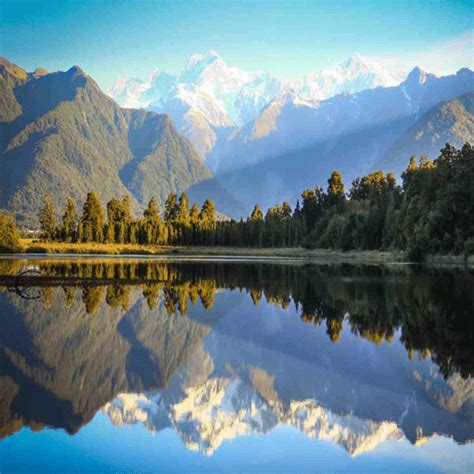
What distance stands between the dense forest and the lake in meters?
53.1

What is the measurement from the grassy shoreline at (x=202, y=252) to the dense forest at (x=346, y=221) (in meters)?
2.56

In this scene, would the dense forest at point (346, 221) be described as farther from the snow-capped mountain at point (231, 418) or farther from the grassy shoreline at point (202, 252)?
the snow-capped mountain at point (231, 418)

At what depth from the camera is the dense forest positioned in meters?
78.8

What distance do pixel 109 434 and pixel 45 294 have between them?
23.5m

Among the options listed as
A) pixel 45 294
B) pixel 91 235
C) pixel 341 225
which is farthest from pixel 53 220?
pixel 45 294

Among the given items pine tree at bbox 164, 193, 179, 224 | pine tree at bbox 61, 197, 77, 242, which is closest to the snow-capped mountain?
pine tree at bbox 61, 197, 77, 242

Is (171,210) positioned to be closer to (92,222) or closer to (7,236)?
(92,222)

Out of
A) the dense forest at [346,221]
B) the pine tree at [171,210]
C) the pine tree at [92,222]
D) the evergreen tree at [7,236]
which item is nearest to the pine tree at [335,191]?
the dense forest at [346,221]

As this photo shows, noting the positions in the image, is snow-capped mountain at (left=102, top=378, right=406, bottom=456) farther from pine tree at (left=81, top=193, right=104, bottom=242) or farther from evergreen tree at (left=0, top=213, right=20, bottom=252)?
pine tree at (left=81, top=193, right=104, bottom=242)

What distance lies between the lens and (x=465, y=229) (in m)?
76.0

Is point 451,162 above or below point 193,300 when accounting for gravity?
above

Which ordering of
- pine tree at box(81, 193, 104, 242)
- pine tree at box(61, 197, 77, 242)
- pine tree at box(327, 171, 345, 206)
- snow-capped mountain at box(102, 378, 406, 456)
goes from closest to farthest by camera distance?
snow-capped mountain at box(102, 378, 406, 456) < pine tree at box(61, 197, 77, 242) < pine tree at box(81, 193, 104, 242) < pine tree at box(327, 171, 345, 206)

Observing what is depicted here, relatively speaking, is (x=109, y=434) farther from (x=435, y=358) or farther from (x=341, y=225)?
(x=341, y=225)

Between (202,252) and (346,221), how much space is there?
38.0 m
